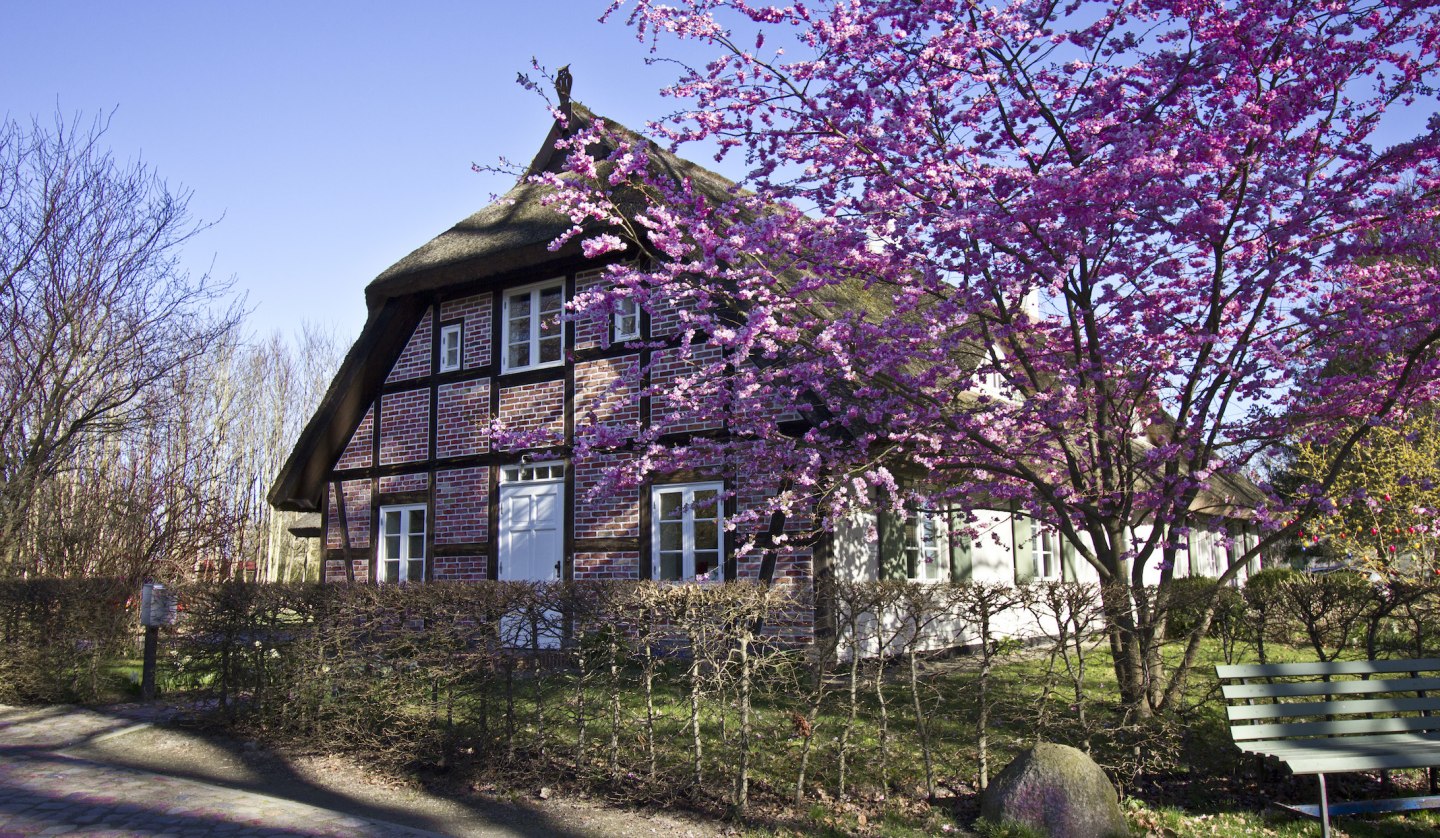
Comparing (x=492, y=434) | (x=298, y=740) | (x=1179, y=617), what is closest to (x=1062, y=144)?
(x=1179, y=617)

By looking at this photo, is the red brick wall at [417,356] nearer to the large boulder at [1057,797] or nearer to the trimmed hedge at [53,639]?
the trimmed hedge at [53,639]

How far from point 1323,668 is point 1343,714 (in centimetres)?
24

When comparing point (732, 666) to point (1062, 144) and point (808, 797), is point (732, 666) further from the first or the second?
point (1062, 144)

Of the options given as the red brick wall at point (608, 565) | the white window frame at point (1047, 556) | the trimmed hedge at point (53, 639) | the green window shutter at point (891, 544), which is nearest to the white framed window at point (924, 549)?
the green window shutter at point (891, 544)

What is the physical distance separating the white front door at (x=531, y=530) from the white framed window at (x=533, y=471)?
0.06 m

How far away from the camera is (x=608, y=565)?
10758 mm

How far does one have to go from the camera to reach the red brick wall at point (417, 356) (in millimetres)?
12828

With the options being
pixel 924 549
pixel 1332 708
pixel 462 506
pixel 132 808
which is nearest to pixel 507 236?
pixel 462 506

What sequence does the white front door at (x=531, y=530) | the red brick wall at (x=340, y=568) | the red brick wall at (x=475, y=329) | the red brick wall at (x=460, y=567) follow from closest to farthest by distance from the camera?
the white front door at (x=531, y=530) → the red brick wall at (x=460, y=567) → the red brick wall at (x=475, y=329) → the red brick wall at (x=340, y=568)

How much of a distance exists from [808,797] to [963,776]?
922 millimetres

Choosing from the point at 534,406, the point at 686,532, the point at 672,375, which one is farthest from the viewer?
the point at 534,406

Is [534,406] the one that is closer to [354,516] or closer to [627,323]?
[627,323]

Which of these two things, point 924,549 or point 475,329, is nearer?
point 924,549

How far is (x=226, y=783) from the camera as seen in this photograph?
609 centimetres
